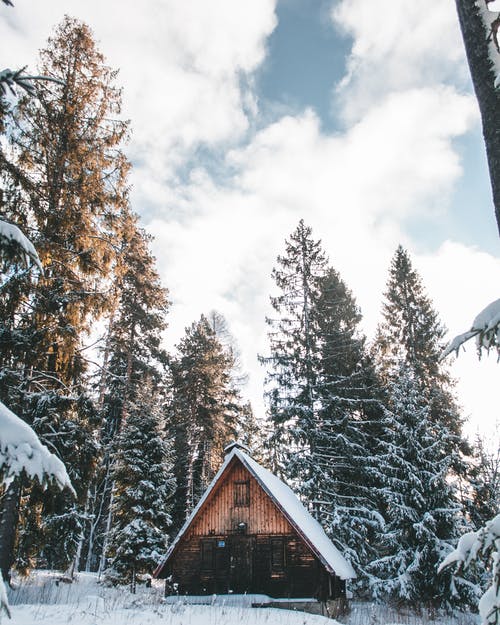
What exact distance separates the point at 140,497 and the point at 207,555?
17.2 ft

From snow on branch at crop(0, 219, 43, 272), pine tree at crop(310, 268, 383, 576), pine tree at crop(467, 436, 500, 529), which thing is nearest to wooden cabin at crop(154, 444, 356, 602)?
pine tree at crop(310, 268, 383, 576)

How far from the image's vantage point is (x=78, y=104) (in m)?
13.1

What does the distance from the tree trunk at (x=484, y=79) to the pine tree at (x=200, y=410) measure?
26857mm

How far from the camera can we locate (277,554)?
59.1 feet

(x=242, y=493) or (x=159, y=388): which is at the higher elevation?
(x=159, y=388)

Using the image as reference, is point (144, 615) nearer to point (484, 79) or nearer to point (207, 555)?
point (207, 555)

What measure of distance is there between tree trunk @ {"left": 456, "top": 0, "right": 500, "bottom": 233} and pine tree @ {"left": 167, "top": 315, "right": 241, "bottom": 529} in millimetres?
26857

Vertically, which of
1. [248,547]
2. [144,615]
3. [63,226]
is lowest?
Answer: [144,615]

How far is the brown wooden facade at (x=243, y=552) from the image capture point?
17.5m

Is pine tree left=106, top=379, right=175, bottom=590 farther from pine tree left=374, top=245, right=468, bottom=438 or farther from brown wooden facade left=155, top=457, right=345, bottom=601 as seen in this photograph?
pine tree left=374, top=245, right=468, bottom=438

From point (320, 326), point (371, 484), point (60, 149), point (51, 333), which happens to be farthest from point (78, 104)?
point (371, 484)

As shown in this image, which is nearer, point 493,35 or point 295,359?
point 493,35

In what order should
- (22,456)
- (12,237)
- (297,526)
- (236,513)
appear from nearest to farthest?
(22,456), (12,237), (297,526), (236,513)

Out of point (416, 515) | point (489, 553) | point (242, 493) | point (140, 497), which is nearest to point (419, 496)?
point (416, 515)
